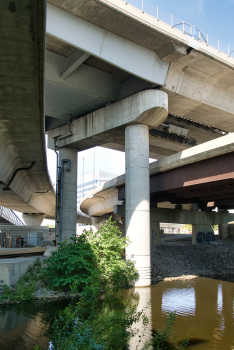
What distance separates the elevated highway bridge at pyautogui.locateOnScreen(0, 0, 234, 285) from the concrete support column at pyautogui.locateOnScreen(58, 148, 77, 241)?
8cm

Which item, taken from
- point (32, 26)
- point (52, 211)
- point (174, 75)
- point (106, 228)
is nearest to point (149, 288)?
point (106, 228)

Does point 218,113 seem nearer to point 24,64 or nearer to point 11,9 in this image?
point 24,64

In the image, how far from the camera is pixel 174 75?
2138 centimetres

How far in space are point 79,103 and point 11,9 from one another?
18.1 metres

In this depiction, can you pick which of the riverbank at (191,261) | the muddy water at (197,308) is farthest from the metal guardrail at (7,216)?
the muddy water at (197,308)

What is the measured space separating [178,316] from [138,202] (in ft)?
31.1

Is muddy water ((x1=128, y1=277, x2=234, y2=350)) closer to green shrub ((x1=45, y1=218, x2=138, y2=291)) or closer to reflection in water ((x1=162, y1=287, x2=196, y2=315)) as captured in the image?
reflection in water ((x1=162, y1=287, x2=196, y2=315))

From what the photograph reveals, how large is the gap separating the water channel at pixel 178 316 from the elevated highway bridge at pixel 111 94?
4116 mm

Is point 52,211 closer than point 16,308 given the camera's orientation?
No

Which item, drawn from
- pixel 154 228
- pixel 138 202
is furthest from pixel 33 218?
pixel 138 202

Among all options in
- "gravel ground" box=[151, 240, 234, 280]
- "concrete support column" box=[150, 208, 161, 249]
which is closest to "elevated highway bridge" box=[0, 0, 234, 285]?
"concrete support column" box=[150, 208, 161, 249]

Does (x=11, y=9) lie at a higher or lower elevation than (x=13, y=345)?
higher

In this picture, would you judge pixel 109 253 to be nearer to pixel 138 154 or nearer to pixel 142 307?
pixel 142 307

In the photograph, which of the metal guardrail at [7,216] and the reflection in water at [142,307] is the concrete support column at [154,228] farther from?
the metal guardrail at [7,216]
